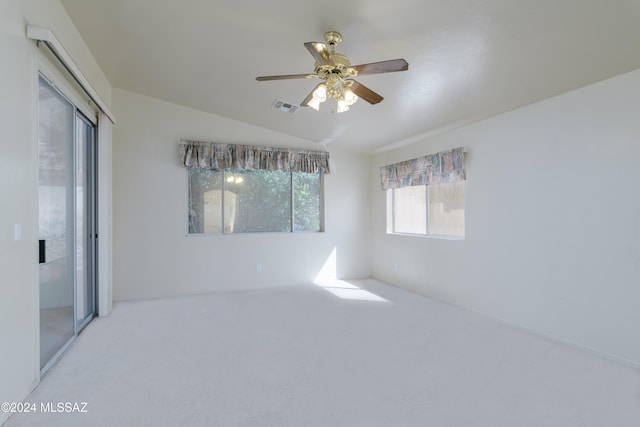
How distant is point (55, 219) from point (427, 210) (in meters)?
4.41

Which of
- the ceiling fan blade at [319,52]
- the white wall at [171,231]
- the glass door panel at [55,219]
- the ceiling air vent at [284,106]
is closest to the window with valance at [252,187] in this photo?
the white wall at [171,231]

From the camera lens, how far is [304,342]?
318cm

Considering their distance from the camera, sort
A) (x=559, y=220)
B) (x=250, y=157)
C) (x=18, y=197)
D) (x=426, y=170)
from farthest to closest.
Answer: (x=250, y=157) → (x=426, y=170) → (x=559, y=220) → (x=18, y=197)

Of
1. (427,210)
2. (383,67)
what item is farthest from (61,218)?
(427,210)

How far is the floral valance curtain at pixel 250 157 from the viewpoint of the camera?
16.5 ft

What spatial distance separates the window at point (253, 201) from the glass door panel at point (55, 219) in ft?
6.80

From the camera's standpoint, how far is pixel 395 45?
285 centimetres

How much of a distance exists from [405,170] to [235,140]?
2676 mm

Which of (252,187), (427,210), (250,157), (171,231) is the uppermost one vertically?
(250,157)

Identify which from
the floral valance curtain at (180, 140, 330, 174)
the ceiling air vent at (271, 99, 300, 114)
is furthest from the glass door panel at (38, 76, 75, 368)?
the ceiling air vent at (271, 99, 300, 114)

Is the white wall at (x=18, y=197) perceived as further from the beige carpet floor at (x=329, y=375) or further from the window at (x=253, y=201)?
the window at (x=253, y=201)

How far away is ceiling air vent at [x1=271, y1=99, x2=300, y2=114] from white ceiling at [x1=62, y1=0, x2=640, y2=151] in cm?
10

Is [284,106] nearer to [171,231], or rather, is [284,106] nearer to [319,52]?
[319,52]

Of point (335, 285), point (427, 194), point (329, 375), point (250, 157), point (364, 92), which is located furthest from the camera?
point (335, 285)
